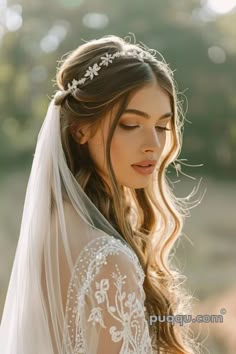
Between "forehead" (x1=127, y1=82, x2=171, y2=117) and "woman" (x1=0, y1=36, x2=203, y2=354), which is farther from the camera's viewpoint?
"forehead" (x1=127, y1=82, x2=171, y2=117)

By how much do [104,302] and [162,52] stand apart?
40.2ft

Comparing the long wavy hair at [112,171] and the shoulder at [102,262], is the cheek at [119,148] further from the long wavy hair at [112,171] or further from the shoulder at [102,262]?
the shoulder at [102,262]

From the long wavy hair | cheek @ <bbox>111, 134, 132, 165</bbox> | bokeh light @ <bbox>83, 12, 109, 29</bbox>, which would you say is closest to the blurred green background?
bokeh light @ <bbox>83, 12, 109, 29</bbox>

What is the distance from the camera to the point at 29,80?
13664 mm

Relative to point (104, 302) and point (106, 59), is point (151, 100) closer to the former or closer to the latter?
point (106, 59)

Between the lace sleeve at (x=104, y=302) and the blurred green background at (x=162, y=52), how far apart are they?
11.1 m

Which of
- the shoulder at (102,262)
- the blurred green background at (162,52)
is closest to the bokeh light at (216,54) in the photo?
the blurred green background at (162,52)

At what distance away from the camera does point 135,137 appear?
185cm

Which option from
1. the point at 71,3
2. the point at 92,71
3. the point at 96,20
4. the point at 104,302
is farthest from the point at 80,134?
the point at 71,3

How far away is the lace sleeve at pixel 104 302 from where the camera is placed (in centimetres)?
162

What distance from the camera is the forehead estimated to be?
1847 millimetres

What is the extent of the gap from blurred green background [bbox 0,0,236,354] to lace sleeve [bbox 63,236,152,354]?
1109 cm

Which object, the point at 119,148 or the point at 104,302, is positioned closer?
the point at 104,302

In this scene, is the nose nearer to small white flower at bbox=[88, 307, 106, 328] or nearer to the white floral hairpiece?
the white floral hairpiece
